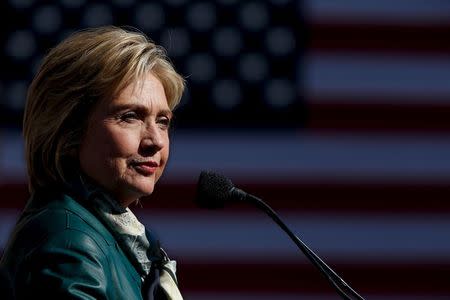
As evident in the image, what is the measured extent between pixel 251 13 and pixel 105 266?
2782 mm

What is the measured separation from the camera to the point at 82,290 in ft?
5.08

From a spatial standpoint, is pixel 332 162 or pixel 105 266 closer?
pixel 105 266

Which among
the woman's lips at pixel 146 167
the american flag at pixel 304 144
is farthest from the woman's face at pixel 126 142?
the american flag at pixel 304 144

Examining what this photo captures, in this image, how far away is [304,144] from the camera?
4.32m

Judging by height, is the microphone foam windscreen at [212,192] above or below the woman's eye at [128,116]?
below

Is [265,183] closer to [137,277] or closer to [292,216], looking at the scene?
[292,216]

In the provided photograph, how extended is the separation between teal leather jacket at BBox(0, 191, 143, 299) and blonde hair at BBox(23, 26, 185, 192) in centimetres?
7

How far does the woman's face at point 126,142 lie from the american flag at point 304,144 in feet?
7.80

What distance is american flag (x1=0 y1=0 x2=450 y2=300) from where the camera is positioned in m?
4.21

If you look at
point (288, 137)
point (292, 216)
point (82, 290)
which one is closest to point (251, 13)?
point (288, 137)

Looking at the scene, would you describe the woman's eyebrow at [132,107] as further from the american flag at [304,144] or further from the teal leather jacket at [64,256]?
the american flag at [304,144]

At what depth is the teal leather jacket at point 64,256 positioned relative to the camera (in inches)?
60.7

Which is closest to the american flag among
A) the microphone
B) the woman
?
the microphone

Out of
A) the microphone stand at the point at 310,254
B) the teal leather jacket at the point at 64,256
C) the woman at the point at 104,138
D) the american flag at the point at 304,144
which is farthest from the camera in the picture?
the american flag at the point at 304,144
